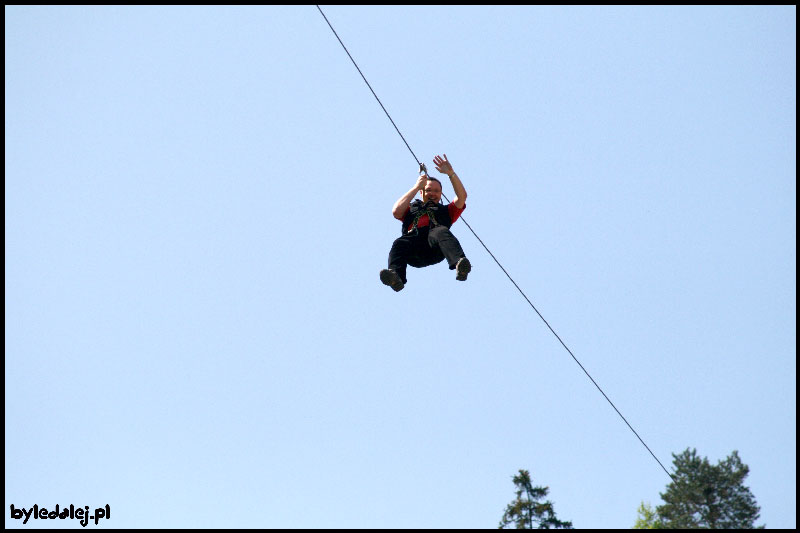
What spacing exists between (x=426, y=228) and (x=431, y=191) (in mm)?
477

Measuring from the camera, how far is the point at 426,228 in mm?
9156

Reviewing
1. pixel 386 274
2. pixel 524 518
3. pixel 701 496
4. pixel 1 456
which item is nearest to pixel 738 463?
pixel 701 496

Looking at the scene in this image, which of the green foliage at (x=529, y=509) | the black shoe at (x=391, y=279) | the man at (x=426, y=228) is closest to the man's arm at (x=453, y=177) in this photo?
the man at (x=426, y=228)

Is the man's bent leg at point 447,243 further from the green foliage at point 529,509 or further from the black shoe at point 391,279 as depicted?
the green foliage at point 529,509

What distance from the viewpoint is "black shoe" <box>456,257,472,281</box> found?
820 cm

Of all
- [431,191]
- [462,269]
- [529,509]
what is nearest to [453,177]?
[431,191]

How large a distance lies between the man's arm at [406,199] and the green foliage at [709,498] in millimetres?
23137

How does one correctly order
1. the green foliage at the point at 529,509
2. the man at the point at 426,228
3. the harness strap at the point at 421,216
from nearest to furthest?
the man at the point at 426,228 → the harness strap at the point at 421,216 → the green foliage at the point at 529,509

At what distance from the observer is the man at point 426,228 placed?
28.4 ft

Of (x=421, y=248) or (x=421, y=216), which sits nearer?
(x=421, y=248)

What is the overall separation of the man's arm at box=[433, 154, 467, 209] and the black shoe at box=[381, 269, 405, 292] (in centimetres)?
121

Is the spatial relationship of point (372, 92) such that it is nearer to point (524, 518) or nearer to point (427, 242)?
point (427, 242)

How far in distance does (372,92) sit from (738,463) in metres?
26.1

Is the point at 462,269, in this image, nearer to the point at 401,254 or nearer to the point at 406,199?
the point at 401,254
